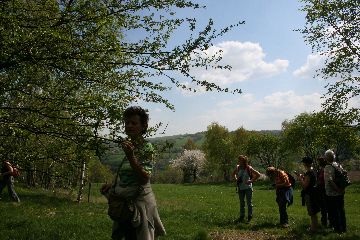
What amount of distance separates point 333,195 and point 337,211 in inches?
22.1

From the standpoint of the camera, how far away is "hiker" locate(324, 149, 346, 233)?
11117mm

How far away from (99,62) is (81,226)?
718 cm

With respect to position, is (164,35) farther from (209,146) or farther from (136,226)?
(209,146)

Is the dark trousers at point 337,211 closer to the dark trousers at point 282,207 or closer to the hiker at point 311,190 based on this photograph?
the hiker at point 311,190

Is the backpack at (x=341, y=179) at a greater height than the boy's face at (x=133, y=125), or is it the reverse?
the boy's face at (x=133, y=125)

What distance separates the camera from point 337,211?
11.4 metres

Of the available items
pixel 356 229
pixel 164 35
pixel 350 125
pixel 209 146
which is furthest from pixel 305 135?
pixel 164 35

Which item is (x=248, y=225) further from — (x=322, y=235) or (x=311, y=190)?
(x=322, y=235)

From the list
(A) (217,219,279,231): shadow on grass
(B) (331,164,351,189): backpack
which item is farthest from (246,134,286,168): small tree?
(B) (331,164,351,189): backpack

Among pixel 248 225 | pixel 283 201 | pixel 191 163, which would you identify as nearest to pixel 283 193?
pixel 283 201

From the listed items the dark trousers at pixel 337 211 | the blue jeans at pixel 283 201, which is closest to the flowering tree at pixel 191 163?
the blue jeans at pixel 283 201

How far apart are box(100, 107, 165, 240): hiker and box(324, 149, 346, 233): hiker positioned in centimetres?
776

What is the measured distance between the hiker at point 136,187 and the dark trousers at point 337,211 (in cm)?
807

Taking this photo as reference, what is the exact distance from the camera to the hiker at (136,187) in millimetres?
4367
